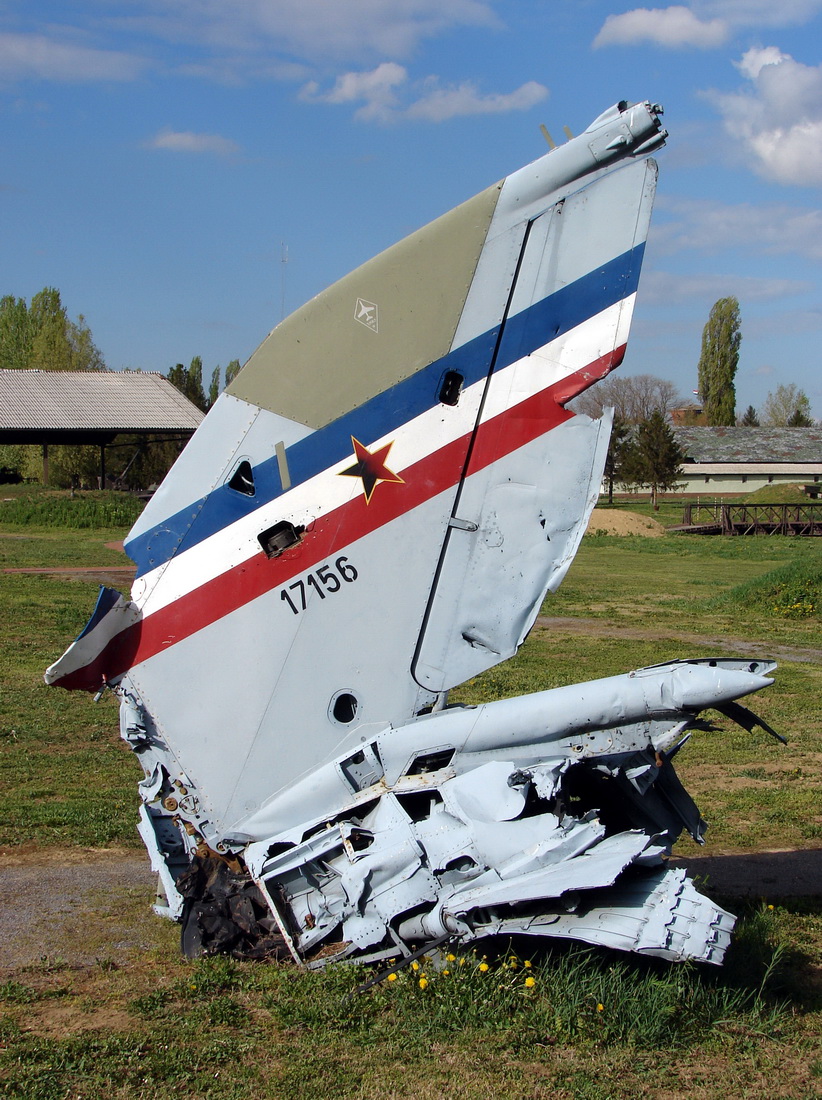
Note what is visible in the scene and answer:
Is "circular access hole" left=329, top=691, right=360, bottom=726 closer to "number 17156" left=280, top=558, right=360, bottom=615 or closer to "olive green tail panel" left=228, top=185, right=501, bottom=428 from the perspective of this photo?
"number 17156" left=280, top=558, right=360, bottom=615

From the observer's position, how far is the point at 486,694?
1420cm

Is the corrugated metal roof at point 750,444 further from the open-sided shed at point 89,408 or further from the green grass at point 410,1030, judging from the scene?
the green grass at point 410,1030

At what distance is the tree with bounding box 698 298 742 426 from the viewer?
91625 millimetres

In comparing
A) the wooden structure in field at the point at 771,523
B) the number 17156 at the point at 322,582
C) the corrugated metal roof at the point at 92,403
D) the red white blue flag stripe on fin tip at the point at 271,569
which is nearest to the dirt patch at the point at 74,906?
the red white blue flag stripe on fin tip at the point at 271,569

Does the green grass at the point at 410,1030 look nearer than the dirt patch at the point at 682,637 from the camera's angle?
Yes

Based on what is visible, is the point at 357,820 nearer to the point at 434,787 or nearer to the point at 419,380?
the point at 434,787

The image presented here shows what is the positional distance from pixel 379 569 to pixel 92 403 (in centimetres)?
3776

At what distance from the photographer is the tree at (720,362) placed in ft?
301

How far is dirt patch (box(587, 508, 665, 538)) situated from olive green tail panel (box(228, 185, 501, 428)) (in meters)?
36.8

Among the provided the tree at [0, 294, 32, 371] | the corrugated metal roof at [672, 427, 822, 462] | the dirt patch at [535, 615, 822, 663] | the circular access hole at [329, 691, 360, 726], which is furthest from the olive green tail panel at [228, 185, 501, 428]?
the corrugated metal roof at [672, 427, 822, 462]

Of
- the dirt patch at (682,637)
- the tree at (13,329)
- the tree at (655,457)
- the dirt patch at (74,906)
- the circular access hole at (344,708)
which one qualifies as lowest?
the dirt patch at (74,906)

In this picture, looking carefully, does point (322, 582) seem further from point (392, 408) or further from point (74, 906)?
point (74, 906)

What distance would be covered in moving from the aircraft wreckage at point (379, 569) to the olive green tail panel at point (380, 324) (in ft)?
0.04

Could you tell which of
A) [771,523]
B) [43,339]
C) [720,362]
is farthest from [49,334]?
[720,362]
